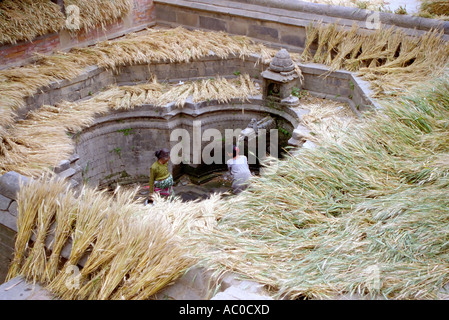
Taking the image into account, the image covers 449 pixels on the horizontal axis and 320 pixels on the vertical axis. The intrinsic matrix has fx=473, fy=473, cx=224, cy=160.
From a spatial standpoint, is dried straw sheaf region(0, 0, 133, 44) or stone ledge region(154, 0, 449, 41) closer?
dried straw sheaf region(0, 0, 133, 44)

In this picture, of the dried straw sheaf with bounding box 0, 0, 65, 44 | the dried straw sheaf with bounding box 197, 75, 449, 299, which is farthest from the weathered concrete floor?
the dried straw sheaf with bounding box 0, 0, 65, 44

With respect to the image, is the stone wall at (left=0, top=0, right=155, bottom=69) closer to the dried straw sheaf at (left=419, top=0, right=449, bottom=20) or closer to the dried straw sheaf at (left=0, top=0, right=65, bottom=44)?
the dried straw sheaf at (left=0, top=0, right=65, bottom=44)

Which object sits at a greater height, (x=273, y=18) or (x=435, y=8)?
(x=435, y=8)

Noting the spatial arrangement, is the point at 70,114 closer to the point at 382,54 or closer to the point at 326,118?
the point at 326,118

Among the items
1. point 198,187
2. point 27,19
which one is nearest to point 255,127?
point 198,187

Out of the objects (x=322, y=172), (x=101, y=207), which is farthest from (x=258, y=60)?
(x=101, y=207)

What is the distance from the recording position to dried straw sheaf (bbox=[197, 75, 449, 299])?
3.18 meters

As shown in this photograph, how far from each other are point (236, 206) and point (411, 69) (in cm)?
422

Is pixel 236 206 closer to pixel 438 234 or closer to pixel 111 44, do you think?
pixel 438 234

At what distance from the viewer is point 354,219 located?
3875mm

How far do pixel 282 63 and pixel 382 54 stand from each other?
5.21ft

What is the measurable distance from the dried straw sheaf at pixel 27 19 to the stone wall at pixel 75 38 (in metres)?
0.15

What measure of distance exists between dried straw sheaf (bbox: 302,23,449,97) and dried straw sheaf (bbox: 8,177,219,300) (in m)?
4.21

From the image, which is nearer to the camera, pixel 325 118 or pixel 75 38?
pixel 325 118
